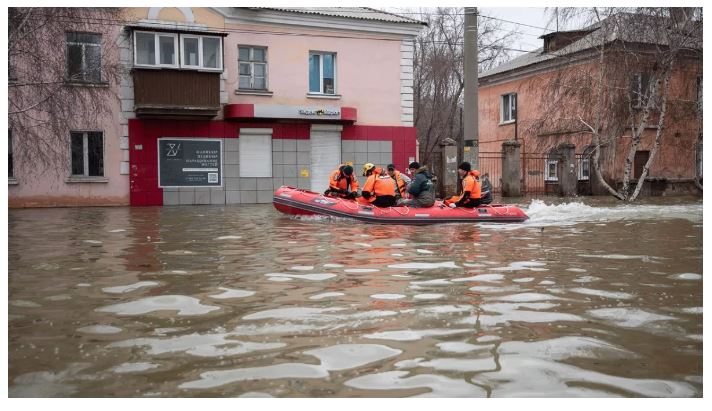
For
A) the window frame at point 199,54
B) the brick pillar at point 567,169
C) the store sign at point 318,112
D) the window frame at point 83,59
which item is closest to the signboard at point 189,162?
the window frame at point 199,54

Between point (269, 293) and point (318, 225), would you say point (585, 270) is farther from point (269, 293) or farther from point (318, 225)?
point (318, 225)

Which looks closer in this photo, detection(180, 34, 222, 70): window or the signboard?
detection(180, 34, 222, 70): window

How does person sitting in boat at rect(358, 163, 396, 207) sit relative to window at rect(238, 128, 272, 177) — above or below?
below

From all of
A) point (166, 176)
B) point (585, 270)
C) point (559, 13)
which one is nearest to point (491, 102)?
point (559, 13)

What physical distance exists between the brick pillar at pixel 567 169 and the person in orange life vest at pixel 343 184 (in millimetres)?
14398

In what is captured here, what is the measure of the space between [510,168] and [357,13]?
8142 mm

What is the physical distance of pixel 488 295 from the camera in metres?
6.66

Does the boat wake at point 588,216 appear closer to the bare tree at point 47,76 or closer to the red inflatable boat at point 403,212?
the red inflatable boat at point 403,212

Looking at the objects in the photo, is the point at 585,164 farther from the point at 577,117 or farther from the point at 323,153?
the point at 323,153

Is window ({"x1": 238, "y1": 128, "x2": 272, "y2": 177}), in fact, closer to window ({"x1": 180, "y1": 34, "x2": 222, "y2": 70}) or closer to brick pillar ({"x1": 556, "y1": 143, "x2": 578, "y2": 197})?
window ({"x1": 180, "y1": 34, "x2": 222, "y2": 70})

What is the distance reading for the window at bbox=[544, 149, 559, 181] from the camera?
31.1 meters

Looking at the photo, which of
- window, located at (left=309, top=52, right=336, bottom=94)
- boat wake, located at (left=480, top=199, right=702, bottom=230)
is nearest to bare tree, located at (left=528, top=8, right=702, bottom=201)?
boat wake, located at (left=480, top=199, right=702, bottom=230)

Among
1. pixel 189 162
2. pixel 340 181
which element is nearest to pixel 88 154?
pixel 189 162
